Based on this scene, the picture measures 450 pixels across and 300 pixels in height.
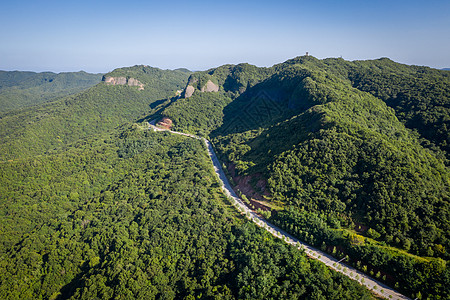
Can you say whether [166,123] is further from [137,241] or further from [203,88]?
[137,241]

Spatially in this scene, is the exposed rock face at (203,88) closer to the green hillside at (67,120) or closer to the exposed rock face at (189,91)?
the exposed rock face at (189,91)

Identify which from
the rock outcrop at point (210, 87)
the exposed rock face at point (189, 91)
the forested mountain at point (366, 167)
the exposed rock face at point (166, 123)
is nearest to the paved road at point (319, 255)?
the forested mountain at point (366, 167)

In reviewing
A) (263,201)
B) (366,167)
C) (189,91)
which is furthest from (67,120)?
(366,167)

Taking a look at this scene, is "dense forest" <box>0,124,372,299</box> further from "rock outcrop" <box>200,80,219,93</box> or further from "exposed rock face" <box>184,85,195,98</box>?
"rock outcrop" <box>200,80,219,93</box>

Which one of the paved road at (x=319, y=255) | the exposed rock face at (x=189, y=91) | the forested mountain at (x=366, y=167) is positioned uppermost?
the exposed rock face at (x=189, y=91)

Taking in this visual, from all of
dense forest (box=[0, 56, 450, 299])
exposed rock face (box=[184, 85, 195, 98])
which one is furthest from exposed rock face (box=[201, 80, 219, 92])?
dense forest (box=[0, 56, 450, 299])

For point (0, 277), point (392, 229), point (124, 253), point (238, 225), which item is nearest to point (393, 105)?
point (392, 229)

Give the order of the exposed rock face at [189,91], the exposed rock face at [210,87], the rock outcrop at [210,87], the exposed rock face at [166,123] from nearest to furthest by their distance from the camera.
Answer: the exposed rock face at [166,123] → the exposed rock face at [189,91] → the rock outcrop at [210,87] → the exposed rock face at [210,87]
